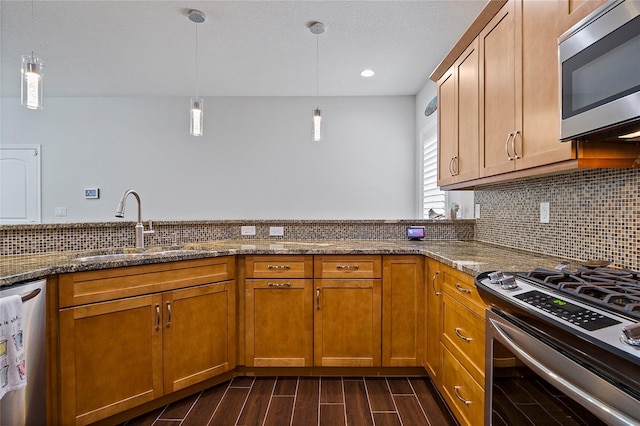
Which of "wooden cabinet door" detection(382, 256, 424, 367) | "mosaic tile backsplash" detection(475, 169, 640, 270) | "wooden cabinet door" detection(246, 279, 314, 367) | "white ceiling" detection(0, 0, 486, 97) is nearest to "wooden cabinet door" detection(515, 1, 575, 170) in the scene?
"mosaic tile backsplash" detection(475, 169, 640, 270)

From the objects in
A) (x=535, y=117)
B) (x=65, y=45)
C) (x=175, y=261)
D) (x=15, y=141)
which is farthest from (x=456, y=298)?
(x=15, y=141)

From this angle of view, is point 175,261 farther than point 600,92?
Yes

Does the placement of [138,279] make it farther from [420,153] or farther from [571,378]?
[420,153]

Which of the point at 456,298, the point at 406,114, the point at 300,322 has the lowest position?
the point at 300,322

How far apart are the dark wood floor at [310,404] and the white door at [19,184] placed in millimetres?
3894

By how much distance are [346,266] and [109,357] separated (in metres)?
1.43

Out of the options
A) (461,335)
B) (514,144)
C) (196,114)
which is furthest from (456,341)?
(196,114)

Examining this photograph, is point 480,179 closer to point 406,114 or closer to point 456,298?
point 456,298

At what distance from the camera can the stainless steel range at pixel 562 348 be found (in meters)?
0.67

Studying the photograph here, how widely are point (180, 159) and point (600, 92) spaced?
13.9 ft

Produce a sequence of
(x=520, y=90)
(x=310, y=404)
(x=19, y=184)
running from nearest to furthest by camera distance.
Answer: (x=520, y=90) → (x=310, y=404) → (x=19, y=184)

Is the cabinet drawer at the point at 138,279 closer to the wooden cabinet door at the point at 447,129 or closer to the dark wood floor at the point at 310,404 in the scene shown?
A: the dark wood floor at the point at 310,404

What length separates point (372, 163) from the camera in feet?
13.7

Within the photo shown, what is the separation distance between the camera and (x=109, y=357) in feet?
5.45
